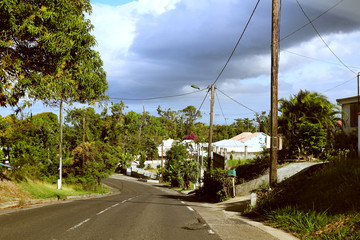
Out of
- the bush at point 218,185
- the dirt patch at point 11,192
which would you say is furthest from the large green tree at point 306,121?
the dirt patch at point 11,192

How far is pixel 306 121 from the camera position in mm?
21188

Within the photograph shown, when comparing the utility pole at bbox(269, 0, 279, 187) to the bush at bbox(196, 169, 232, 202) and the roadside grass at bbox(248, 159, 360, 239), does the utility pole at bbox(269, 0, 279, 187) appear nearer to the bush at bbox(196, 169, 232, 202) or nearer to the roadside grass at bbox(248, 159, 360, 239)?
the roadside grass at bbox(248, 159, 360, 239)

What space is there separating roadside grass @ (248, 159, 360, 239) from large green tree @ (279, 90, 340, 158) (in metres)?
7.31

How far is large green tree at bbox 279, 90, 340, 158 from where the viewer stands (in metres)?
21.1

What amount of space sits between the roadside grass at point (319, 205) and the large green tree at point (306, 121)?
7306mm

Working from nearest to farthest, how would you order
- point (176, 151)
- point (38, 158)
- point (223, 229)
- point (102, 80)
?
point (223, 229)
point (102, 80)
point (38, 158)
point (176, 151)

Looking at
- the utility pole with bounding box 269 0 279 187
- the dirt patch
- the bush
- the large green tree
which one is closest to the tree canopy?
the dirt patch

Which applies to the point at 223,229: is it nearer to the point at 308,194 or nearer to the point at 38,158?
the point at 308,194

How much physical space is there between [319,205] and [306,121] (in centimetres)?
1170

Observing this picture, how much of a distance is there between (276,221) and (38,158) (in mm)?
30056

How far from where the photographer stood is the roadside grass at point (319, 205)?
8522 millimetres

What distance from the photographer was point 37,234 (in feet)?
27.2

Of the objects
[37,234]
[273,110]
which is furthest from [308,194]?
[37,234]

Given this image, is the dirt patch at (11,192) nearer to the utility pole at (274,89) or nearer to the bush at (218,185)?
the bush at (218,185)
